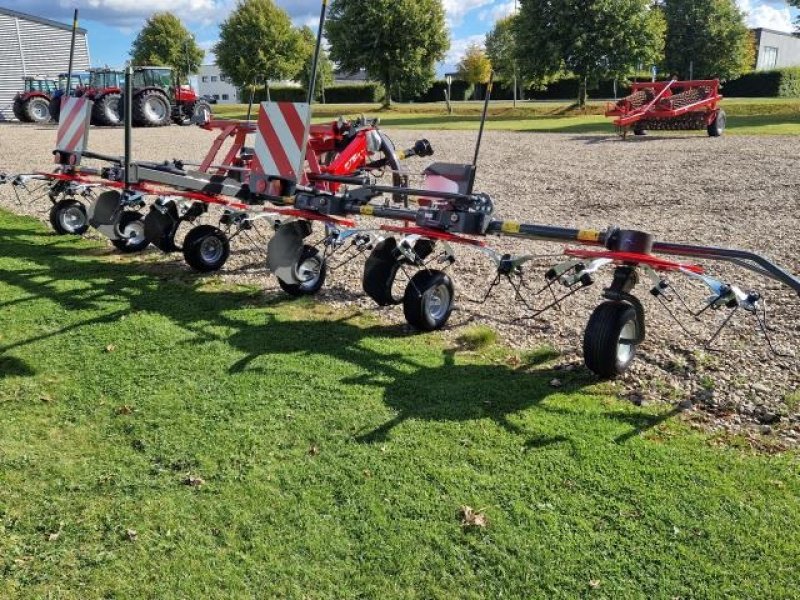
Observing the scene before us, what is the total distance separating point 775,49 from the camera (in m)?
72.4

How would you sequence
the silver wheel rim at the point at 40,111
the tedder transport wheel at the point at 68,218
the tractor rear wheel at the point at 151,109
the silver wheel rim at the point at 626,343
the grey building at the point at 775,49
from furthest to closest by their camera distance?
the grey building at the point at 775,49
the silver wheel rim at the point at 40,111
the tractor rear wheel at the point at 151,109
the tedder transport wheel at the point at 68,218
the silver wheel rim at the point at 626,343

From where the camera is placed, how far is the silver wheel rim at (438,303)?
5160 millimetres

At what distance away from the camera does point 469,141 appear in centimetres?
2109

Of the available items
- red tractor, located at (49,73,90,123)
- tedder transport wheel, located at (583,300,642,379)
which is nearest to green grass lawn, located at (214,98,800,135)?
red tractor, located at (49,73,90,123)

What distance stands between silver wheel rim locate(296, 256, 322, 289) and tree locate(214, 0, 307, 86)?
142 ft

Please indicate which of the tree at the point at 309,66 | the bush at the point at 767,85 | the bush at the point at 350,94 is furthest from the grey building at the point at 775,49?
the tree at the point at 309,66

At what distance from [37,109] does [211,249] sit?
85.4 ft

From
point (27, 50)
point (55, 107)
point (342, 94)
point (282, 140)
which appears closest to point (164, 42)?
point (342, 94)

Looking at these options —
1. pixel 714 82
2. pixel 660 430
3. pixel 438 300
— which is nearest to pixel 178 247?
pixel 438 300

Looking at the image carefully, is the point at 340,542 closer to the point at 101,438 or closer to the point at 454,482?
the point at 454,482

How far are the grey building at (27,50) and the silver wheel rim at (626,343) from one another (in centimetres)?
3549

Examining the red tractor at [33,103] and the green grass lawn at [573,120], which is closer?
the green grass lawn at [573,120]

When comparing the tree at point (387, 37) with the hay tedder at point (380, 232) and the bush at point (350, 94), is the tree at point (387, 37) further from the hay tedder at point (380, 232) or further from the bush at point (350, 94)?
the hay tedder at point (380, 232)

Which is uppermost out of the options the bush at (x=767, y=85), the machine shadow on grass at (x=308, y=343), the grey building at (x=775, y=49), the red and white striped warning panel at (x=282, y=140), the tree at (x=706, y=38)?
the grey building at (x=775, y=49)
